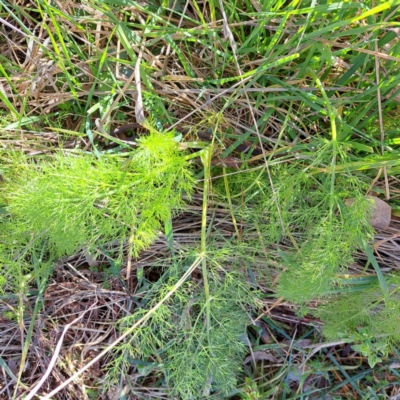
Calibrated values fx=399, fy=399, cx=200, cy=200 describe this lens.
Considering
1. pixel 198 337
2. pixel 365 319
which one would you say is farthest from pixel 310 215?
pixel 198 337

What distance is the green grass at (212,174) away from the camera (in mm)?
1160

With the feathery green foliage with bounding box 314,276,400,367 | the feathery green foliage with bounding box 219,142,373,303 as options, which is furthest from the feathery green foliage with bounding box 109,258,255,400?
the feathery green foliage with bounding box 314,276,400,367

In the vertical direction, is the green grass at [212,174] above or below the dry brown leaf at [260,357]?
above

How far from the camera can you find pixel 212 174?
1.37 metres

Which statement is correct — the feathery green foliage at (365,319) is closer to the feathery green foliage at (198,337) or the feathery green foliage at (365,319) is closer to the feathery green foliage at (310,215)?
the feathery green foliage at (310,215)

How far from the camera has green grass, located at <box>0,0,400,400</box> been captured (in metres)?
1.16

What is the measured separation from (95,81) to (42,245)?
62 centimetres

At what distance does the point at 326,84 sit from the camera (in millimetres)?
1293

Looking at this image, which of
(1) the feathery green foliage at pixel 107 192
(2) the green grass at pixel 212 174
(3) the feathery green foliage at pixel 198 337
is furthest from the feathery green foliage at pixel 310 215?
(1) the feathery green foliage at pixel 107 192

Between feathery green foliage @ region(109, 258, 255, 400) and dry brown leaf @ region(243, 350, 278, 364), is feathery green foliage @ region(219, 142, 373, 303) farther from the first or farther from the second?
dry brown leaf @ region(243, 350, 278, 364)

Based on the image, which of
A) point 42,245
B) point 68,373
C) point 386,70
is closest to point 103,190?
point 42,245

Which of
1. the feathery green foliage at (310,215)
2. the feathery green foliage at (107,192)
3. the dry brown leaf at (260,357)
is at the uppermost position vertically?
the feathery green foliage at (107,192)

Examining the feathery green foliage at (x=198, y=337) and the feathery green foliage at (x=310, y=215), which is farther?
the feathery green foliage at (x=198, y=337)

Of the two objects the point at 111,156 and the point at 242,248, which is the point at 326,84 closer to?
the point at 242,248
